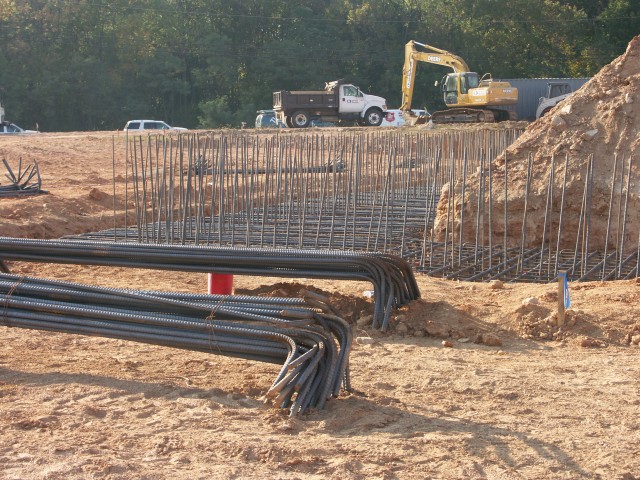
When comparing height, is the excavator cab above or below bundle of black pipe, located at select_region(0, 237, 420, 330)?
above

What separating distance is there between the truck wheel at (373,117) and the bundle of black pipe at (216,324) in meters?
27.2

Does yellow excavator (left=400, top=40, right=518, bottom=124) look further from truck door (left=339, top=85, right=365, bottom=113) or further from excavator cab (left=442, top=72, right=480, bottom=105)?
truck door (left=339, top=85, right=365, bottom=113)

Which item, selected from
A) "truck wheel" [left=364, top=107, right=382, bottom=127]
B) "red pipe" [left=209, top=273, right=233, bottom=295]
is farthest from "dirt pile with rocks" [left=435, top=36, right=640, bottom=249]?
"truck wheel" [left=364, top=107, right=382, bottom=127]

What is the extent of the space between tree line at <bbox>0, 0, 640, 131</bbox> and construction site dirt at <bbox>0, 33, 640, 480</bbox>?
35.7 metres

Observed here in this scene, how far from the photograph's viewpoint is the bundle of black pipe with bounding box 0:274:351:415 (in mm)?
4188

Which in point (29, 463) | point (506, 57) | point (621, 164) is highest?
point (506, 57)

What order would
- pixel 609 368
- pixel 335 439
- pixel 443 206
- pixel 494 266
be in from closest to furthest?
pixel 335 439 → pixel 609 368 → pixel 494 266 → pixel 443 206

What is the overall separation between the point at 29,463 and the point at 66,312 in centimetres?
159

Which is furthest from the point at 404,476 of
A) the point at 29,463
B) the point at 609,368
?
the point at 609,368

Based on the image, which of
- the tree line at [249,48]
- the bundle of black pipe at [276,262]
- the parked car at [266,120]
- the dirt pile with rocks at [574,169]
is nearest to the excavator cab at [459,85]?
the parked car at [266,120]

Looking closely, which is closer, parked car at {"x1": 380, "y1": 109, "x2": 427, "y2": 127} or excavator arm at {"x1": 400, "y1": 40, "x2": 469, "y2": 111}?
excavator arm at {"x1": 400, "y1": 40, "x2": 469, "y2": 111}

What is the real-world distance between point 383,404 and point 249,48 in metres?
43.3

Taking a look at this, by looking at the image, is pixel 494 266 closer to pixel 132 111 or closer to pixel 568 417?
pixel 568 417

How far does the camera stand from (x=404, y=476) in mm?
3402
